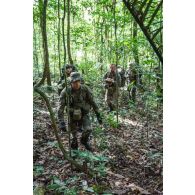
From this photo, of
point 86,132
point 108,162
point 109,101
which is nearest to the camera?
point 108,162

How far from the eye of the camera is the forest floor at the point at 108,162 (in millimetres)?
4617

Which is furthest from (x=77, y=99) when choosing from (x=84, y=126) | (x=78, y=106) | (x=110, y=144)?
(x=110, y=144)

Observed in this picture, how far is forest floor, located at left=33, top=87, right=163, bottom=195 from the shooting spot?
4.62 metres

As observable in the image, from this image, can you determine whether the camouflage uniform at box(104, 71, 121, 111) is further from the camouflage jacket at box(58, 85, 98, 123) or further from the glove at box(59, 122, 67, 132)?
the camouflage jacket at box(58, 85, 98, 123)

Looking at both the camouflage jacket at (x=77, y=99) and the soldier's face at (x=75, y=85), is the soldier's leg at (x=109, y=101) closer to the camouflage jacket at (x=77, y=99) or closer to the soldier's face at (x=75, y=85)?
the camouflage jacket at (x=77, y=99)

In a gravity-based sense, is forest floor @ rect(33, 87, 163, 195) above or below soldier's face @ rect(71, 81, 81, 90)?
below

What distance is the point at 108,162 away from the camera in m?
5.71

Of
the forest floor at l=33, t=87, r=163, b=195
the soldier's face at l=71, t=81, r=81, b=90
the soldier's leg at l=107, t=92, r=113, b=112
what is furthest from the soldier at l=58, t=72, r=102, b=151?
the soldier's leg at l=107, t=92, r=113, b=112

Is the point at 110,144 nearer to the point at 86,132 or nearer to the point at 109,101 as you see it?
the point at 86,132

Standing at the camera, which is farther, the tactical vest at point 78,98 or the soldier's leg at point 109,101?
the soldier's leg at point 109,101

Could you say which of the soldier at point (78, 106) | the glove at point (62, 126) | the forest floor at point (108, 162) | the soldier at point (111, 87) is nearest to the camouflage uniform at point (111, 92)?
the soldier at point (111, 87)
